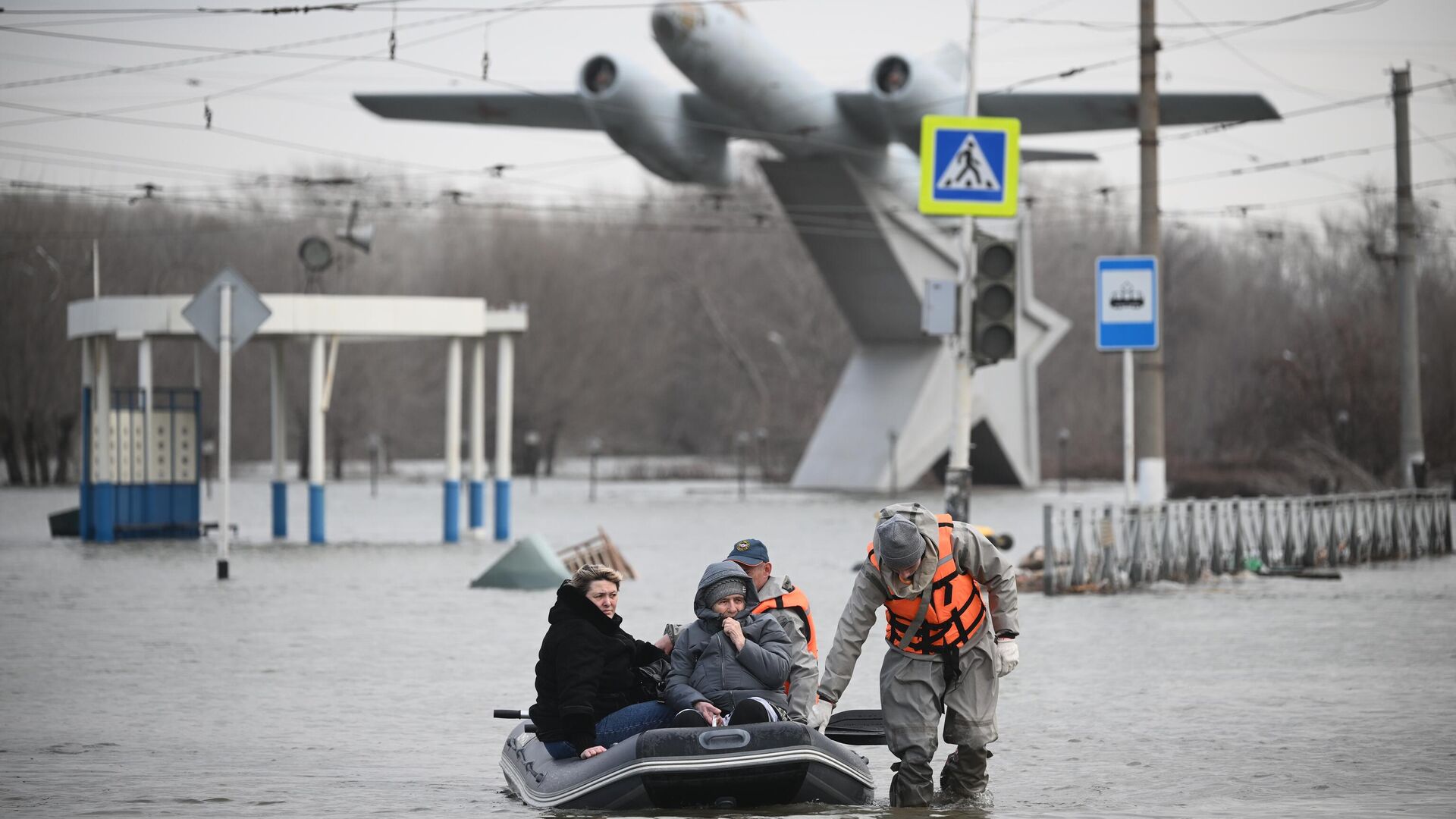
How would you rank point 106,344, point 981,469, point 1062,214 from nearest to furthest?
point 106,344 → point 981,469 → point 1062,214

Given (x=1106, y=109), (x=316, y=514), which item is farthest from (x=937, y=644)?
(x=1106, y=109)

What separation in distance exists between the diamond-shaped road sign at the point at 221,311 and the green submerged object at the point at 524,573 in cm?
359

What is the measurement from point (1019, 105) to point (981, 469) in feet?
47.8

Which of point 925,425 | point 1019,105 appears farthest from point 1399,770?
point 925,425

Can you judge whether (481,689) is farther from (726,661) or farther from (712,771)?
(712,771)

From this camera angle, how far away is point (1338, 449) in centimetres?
4775

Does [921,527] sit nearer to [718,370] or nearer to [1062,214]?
[718,370]

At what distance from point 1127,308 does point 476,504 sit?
533 inches

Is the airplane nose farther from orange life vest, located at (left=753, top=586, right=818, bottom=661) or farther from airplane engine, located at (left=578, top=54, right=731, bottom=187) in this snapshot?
orange life vest, located at (left=753, top=586, right=818, bottom=661)

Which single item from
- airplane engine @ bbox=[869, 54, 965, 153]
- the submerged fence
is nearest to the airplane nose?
airplane engine @ bbox=[869, 54, 965, 153]

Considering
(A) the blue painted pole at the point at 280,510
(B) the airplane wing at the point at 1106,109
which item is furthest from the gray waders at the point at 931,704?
(B) the airplane wing at the point at 1106,109

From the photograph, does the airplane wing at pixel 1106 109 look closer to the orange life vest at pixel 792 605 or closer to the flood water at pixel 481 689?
the flood water at pixel 481 689

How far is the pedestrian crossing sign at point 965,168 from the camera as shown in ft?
58.7

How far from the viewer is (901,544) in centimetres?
766
